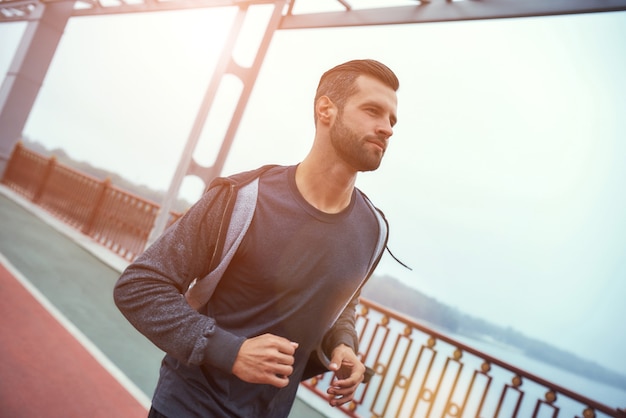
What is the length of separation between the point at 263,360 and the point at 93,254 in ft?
26.7

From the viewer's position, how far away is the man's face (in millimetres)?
1148

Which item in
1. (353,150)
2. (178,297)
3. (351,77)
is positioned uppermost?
(351,77)

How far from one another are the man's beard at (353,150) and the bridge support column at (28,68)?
13.1 metres

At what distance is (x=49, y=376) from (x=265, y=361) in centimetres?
314

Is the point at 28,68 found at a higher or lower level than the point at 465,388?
→ higher

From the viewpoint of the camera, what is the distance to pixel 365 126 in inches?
45.4

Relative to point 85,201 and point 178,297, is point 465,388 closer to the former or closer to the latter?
point 178,297

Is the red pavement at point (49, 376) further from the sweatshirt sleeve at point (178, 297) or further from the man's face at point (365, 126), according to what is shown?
the man's face at point (365, 126)

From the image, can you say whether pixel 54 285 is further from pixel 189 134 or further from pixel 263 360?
pixel 263 360

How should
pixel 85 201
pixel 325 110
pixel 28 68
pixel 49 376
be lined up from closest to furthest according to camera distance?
pixel 325 110 → pixel 49 376 → pixel 85 201 → pixel 28 68

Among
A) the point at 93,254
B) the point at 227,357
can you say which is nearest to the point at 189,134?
the point at 227,357

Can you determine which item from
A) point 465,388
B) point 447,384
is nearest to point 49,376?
point 447,384

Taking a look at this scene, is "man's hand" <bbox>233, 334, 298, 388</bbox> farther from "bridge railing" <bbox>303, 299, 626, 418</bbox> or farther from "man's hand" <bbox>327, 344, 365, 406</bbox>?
"bridge railing" <bbox>303, 299, 626, 418</bbox>

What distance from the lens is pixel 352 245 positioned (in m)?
1.24
